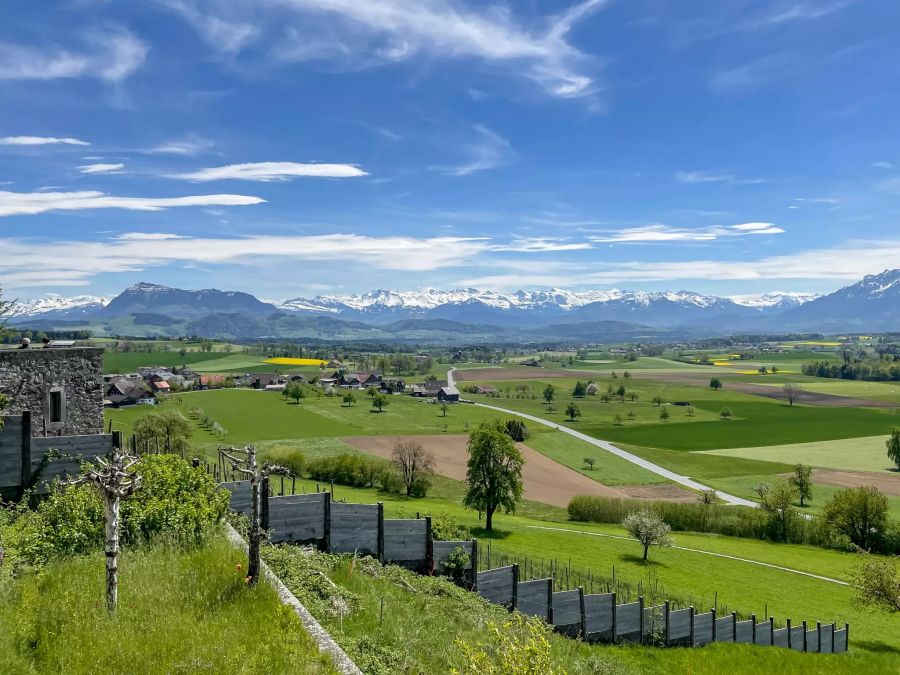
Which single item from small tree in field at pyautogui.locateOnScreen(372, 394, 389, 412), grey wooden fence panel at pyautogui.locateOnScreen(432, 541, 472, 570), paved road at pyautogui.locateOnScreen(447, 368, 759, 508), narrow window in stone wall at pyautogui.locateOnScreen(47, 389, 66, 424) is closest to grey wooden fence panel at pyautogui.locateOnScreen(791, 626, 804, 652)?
grey wooden fence panel at pyautogui.locateOnScreen(432, 541, 472, 570)

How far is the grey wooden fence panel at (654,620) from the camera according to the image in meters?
31.1

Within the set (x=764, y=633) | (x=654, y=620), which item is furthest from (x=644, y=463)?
(x=654, y=620)

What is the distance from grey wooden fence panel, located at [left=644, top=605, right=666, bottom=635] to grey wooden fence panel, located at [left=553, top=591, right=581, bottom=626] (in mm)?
5113

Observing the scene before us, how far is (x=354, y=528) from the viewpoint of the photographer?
22625 mm

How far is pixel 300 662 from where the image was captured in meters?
11.3

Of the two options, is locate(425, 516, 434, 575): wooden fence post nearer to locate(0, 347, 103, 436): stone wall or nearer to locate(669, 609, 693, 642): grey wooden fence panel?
locate(669, 609, 693, 642): grey wooden fence panel

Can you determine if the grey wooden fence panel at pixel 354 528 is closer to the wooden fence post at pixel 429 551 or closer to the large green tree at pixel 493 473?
the wooden fence post at pixel 429 551

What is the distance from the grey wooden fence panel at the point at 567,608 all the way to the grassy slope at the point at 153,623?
17.7 m

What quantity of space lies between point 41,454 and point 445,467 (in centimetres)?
A: 7806

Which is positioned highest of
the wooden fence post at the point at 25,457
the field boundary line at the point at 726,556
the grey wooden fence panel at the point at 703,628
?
the wooden fence post at the point at 25,457

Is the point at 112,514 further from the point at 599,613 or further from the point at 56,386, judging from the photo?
the point at 599,613

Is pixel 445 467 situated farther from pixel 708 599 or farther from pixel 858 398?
pixel 858 398

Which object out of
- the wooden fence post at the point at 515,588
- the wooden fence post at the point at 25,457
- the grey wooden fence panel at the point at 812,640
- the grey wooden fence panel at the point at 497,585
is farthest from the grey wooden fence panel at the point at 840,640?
the wooden fence post at the point at 25,457

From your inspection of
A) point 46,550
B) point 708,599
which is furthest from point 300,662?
point 708,599
